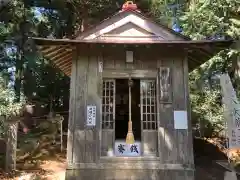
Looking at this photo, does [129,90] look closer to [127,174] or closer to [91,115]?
[91,115]

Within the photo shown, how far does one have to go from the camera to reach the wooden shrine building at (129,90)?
792 cm

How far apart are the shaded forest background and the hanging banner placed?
4.72 m

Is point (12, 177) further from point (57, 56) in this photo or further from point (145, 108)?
point (145, 108)

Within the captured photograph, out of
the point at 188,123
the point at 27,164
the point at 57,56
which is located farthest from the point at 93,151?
the point at 27,164

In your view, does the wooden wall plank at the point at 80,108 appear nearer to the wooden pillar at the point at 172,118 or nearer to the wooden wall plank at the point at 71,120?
the wooden wall plank at the point at 71,120

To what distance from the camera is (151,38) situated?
8.53m

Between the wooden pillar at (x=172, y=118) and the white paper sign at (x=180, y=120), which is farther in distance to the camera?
the white paper sign at (x=180, y=120)

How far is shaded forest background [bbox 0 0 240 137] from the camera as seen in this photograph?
11852 mm

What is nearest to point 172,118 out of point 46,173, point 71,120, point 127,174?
point 127,174

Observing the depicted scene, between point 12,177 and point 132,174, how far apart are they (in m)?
4.37

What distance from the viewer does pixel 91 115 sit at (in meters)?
8.05

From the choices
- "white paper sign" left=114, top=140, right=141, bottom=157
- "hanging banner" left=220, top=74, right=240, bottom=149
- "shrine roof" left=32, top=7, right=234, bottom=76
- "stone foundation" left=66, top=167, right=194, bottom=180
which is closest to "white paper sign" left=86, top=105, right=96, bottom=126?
"white paper sign" left=114, top=140, right=141, bottom=157

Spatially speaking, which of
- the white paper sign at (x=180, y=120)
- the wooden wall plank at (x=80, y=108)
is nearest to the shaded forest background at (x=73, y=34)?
the wooden wall plank at (x=80, y=108)

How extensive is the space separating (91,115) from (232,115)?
3800mm
